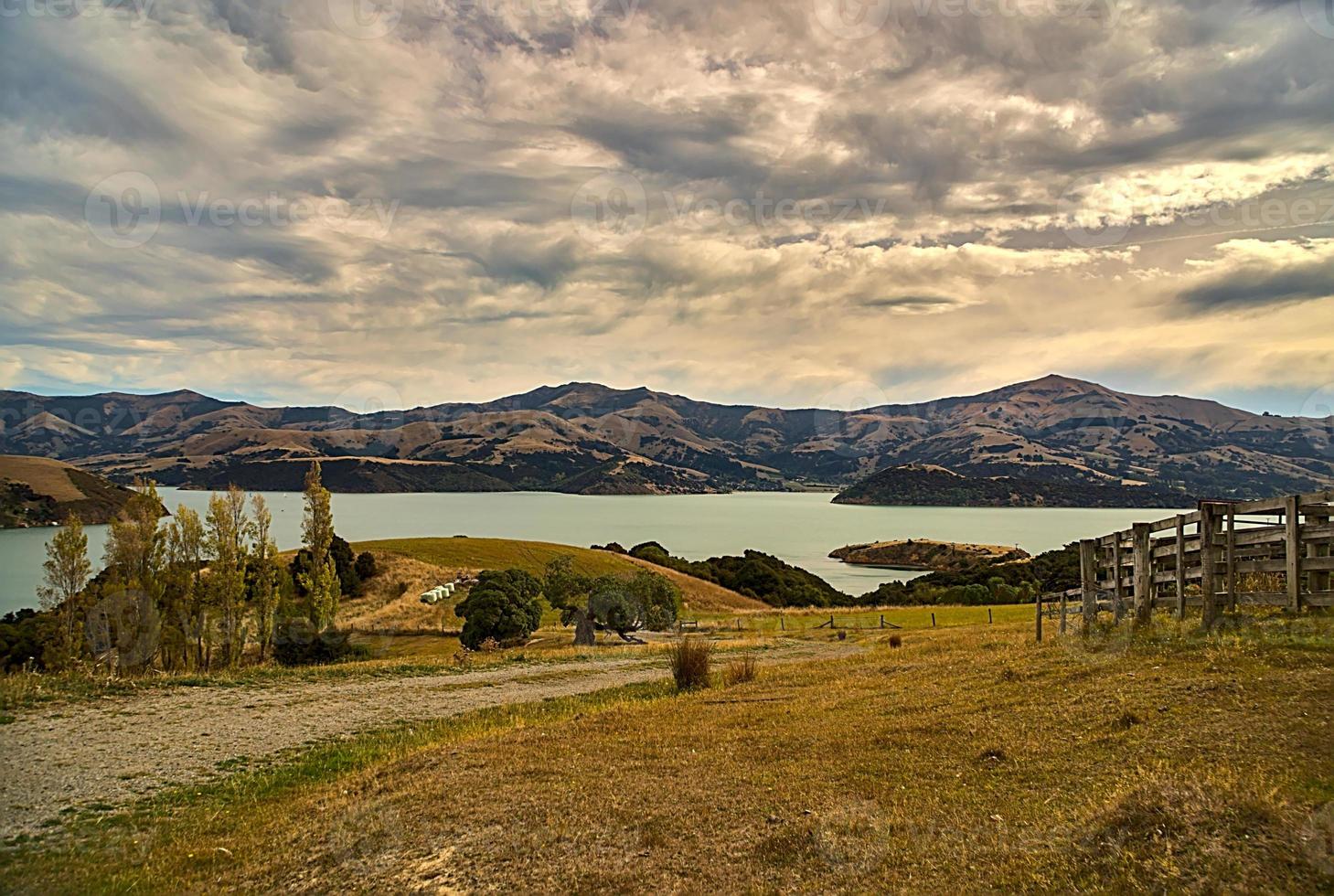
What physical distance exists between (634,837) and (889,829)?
7.58 ft

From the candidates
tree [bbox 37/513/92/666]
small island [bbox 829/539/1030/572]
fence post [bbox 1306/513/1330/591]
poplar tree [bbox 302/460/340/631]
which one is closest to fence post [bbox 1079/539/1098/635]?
fence post [bbox 1306/513/1330/591]

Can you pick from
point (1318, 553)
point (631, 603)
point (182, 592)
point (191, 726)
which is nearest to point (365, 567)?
point (182, 592)

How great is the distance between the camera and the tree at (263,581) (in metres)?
42.7

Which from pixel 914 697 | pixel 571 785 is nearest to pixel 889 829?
pixel 571 785

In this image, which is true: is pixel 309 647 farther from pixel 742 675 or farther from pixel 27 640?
pixel 742 675

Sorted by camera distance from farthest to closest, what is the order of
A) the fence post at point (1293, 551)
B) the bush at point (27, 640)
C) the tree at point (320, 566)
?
1. the tree at point (320, 566)
2. the bush at point (27, 640)
3. the fence post at point (1293, 551)

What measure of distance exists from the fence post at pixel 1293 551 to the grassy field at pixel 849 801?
37 cm

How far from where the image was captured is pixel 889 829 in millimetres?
7168

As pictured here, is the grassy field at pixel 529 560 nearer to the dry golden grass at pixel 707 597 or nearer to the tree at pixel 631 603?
the dry golden grass at pixel 707 597

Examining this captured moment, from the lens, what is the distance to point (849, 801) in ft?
26.6

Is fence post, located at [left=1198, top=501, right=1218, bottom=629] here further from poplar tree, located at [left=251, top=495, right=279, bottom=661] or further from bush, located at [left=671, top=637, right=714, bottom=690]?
poplar tree, located at [left=251, top=495, right=279, bottom=661]

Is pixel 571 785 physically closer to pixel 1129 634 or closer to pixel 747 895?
pixel 747 895

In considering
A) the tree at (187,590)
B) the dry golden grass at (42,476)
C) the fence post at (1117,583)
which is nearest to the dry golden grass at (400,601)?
the tree at (187,590)

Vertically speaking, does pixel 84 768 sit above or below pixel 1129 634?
below
